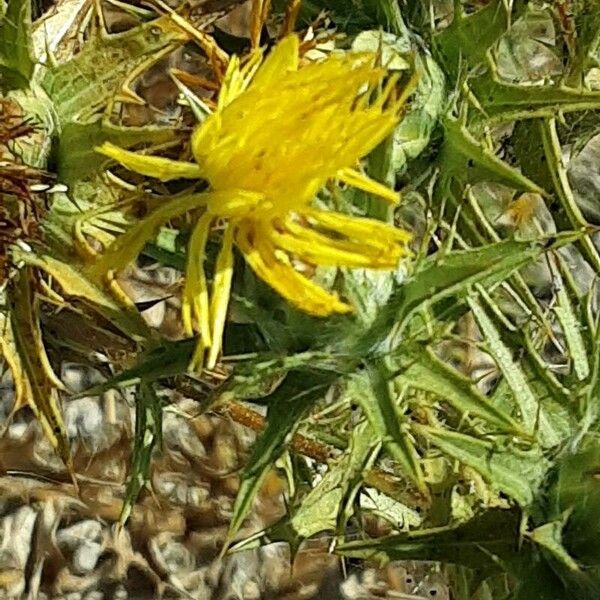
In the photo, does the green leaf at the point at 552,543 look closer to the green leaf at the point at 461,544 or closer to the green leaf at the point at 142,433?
the green leaf at the point at 461,544

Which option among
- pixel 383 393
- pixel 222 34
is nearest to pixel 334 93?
pixel 383 393

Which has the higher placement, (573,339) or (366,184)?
(366,184)

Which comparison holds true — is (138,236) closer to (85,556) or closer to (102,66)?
(102,66)

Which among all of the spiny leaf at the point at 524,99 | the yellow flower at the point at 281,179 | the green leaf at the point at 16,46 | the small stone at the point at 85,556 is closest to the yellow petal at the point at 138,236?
the yellow flower at the point at 281,179

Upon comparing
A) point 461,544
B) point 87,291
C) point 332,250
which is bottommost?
point 461,544

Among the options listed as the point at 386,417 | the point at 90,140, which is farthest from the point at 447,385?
the point at 90,140
